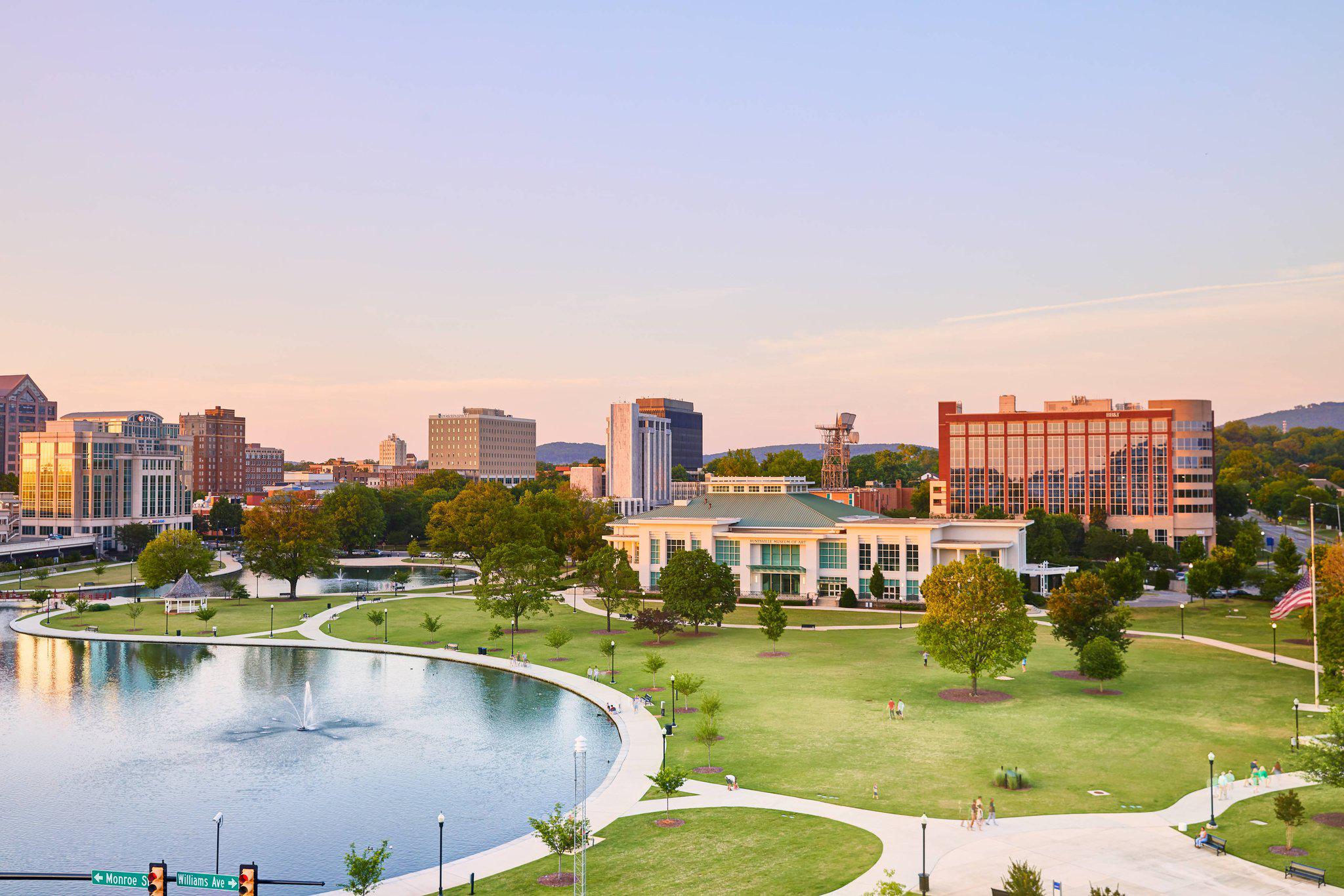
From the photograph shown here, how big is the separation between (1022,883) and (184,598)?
9474 centimetres

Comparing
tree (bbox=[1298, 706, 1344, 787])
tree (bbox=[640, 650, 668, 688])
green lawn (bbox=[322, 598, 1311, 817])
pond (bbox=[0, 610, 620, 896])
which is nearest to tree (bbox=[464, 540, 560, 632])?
green lawn (bbox=[322, 598, 1311, 817])

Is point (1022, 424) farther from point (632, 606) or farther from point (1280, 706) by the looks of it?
point (1280, 706)

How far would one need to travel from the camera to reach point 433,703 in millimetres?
61562

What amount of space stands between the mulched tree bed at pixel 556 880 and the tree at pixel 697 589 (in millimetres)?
47142

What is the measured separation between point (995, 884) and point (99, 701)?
56.2 meters

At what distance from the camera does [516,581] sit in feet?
289

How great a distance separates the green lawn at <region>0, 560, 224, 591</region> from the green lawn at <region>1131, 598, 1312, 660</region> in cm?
10372

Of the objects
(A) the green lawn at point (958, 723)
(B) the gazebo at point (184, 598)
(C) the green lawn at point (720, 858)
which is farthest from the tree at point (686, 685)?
(B) the gazebo at point (184, 598)

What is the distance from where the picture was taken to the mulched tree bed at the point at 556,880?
3225 cm

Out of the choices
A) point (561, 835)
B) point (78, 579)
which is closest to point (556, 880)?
point (561, 835)

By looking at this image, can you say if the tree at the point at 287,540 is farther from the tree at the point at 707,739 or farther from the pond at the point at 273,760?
the tree at the point at 707,739

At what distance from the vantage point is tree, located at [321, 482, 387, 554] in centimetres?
16575

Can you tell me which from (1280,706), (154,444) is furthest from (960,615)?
(154,444)

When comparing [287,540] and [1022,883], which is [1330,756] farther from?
[287,540]
